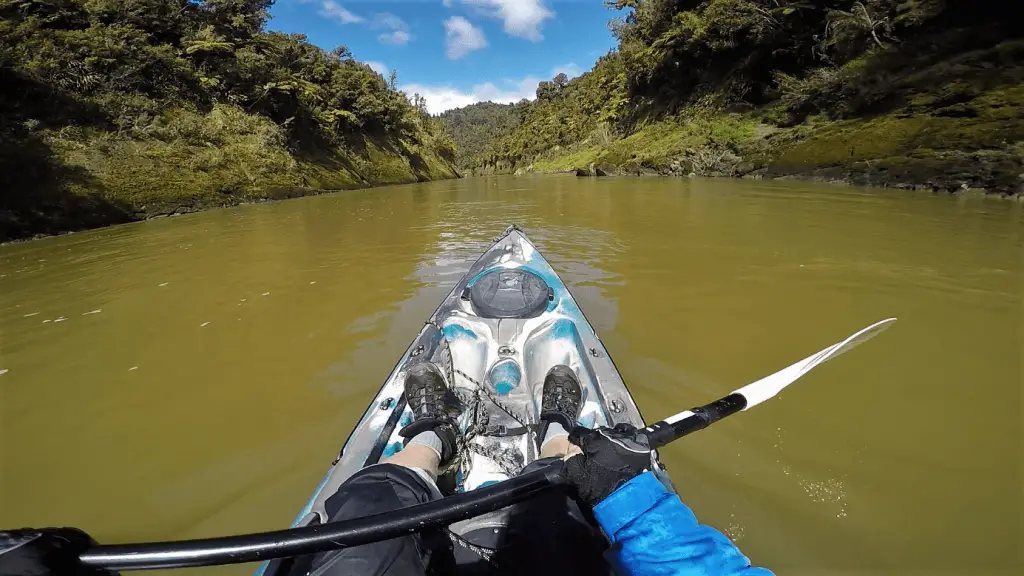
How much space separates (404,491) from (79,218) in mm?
13056

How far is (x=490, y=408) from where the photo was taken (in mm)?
2662

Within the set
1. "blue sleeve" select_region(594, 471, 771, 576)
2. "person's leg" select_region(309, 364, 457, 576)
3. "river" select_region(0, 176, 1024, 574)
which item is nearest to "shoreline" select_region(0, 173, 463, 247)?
"river" select_region(0, 176, 1024, 574)

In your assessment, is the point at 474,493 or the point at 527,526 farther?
the point at 527,526

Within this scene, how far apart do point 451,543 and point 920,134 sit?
14410 mm

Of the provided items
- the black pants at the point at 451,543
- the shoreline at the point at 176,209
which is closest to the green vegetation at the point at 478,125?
the shoreline at the point at 176,209

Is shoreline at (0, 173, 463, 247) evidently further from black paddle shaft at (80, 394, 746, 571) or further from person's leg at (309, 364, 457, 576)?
black paddle shaft at (80, 394, 746, 571)

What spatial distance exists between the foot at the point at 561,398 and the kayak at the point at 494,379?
8 centimetres

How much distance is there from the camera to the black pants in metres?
1.24

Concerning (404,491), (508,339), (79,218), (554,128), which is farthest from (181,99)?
(554,128)

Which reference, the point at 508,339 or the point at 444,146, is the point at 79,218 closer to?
the point at 508,339

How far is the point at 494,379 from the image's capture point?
2.86 metres

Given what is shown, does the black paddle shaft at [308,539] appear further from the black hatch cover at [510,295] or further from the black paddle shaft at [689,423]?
the black hatch cover at [510,295]

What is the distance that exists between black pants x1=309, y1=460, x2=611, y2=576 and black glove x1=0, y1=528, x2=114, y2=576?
53cm

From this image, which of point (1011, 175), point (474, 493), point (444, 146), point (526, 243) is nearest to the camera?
point (474, 493)
